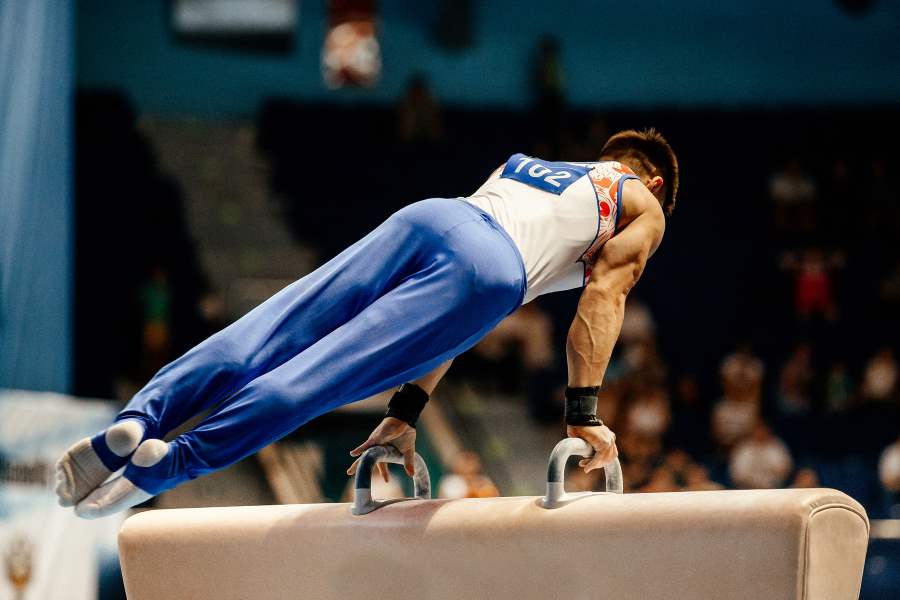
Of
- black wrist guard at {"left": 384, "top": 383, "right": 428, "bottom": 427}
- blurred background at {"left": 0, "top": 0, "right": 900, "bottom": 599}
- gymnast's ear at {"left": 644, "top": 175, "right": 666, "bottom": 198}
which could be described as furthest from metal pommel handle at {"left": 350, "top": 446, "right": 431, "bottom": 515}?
blurred background at {"left": 0, "top": 0, "right": 900, "bottom": 599}

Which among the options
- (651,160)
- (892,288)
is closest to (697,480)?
(892,288)

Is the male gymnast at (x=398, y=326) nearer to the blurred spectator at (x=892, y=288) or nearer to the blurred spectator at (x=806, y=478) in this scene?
the blurred spectator at (x=806, y=478)

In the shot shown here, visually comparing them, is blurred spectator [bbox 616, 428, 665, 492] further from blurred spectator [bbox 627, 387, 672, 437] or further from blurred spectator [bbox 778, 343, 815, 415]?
blurred spectator [bbox 778, 343, 815, 415]

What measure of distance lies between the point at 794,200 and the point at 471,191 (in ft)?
11.7

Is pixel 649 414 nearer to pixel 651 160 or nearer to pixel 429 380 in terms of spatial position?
pixel 651 160

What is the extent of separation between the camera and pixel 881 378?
1080 centimetres

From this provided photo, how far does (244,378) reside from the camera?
114 inches

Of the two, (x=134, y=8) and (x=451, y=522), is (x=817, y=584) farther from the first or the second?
(x=134, y=8)

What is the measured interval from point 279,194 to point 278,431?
10026mm

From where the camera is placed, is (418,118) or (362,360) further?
(418,118)

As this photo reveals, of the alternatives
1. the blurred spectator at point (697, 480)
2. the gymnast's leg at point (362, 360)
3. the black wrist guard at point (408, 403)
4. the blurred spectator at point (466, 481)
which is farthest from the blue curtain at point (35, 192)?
the blurred spectator at point (697, 480)

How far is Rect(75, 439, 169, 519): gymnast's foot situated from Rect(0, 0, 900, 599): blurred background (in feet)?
14.3

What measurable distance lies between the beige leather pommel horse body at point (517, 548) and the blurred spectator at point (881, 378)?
8.41 metres

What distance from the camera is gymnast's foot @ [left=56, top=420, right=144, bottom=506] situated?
8.64 ft
